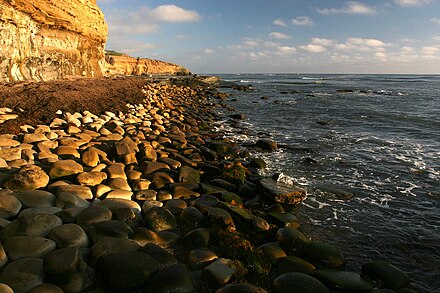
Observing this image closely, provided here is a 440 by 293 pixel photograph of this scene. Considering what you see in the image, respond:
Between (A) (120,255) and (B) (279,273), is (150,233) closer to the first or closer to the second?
(A) (120,255)

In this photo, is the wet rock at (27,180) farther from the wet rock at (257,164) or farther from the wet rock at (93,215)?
the wet rock at (257,164)

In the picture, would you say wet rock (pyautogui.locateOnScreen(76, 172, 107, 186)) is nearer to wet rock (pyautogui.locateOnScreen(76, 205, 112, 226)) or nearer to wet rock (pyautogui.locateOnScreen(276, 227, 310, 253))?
wet rock (pyautogui.locateOnScreen(76, 205, 112, 226))

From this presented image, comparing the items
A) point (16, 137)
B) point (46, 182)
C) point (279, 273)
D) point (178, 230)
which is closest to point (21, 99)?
point (16, 137)

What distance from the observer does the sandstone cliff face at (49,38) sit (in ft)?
56.6

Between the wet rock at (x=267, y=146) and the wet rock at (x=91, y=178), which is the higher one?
the wet rock at (x=91, y=178)

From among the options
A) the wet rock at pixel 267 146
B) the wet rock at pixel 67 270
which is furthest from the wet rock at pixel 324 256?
the wet rock at pixel 267 146

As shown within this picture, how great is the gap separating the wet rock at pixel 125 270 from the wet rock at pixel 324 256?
96.4 inches

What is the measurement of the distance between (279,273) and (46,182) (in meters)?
4.27

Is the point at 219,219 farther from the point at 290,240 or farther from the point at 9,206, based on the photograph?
the point at 9,206

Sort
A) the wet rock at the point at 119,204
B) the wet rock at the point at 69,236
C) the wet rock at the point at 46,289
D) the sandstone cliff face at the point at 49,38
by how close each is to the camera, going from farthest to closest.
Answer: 1. the sandstone cliff face at the point at 49,38
2. the wet rock at the point at 119,204
3. the wet rock at the point at 69,236
4. the wet rock at the point at 46,289

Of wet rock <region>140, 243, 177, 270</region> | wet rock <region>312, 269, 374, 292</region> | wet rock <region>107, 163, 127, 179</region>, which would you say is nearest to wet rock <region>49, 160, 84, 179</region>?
wet rock <region>107, 163, 127, 179</region>

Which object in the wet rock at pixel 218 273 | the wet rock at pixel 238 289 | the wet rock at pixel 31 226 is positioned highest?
the wet rock at pixel 31 226

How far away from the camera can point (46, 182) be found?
493cm

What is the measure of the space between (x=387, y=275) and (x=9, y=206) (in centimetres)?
556
